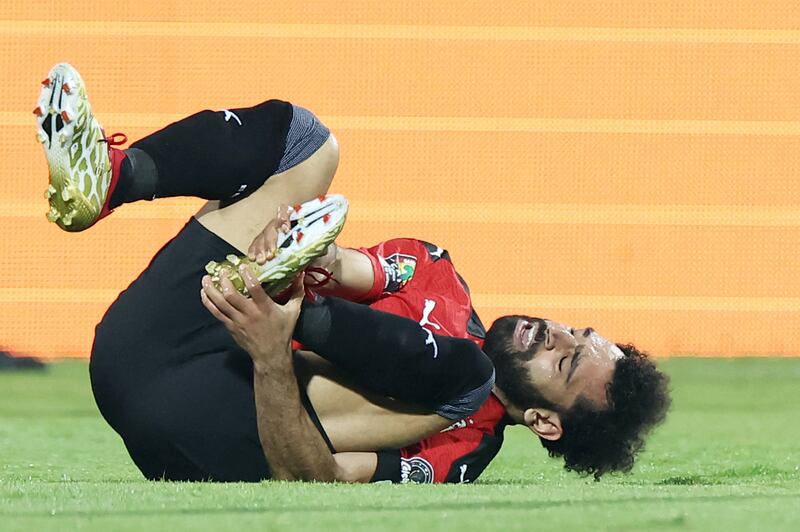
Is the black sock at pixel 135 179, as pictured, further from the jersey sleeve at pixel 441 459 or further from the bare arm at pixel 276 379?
the jersey sleeve at pixel 441 459

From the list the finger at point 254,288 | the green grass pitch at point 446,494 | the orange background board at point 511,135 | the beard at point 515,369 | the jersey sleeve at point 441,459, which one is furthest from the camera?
the orange background board at point 511,135

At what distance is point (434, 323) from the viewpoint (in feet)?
8.29

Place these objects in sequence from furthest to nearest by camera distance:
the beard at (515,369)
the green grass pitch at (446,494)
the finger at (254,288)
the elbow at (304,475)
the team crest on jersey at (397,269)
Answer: the team crest on jersey at (397,269) < the beard at (515,369) < the elbow at (304,475) < the finger at (254,288) < the green grass pitch at (446,494)

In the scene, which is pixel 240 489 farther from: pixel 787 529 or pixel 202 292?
pixel 787 529

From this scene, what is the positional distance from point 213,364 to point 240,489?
344 mm

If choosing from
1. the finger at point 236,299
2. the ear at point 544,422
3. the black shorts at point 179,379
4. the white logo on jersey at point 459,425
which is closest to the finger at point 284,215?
the finger at point 236,299

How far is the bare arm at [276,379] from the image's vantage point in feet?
6.92

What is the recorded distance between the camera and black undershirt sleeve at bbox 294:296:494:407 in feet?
7.09

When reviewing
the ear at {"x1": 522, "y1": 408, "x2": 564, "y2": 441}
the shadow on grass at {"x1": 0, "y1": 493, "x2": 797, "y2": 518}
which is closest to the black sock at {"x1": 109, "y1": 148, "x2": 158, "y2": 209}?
the shadow on grass at {"x1": 0, "y1": 493, "x2": 797, "y2": 518}

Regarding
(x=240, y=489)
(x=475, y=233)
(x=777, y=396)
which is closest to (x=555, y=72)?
(x=475, y=233)

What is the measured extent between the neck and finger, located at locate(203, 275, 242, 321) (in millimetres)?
596

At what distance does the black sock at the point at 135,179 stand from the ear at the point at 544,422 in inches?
31.3

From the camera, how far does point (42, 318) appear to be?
4613 millimetres

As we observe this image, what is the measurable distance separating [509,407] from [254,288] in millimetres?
636
